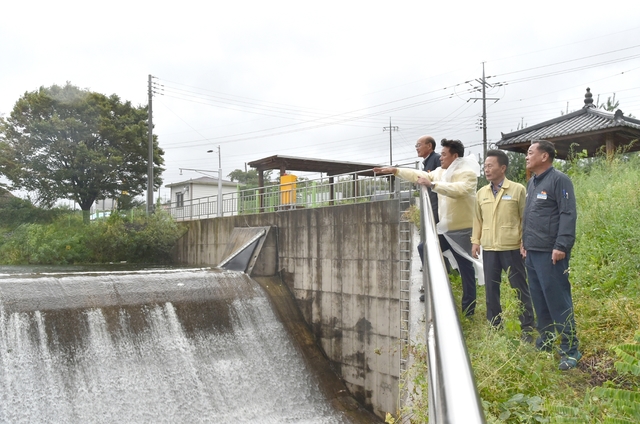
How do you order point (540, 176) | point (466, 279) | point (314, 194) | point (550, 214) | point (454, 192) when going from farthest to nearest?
point (314, 194) → point (466, 279) → point (454, 192) → point (540, 176) → point (550, 214)

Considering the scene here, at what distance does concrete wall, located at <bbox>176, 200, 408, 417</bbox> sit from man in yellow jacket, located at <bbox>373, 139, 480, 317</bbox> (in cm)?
298

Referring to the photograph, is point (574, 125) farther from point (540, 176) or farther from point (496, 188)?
point (540, 176)

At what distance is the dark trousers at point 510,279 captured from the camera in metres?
4.23

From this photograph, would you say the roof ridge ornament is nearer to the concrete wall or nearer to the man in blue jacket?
the concrete wall

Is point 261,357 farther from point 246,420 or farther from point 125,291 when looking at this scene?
point 125,291

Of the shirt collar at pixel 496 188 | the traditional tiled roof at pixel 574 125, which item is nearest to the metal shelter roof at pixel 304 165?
the traditional tiled roof at pixel 574 125

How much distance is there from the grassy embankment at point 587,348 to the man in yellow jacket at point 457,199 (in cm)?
51

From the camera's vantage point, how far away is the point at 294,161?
51.5 feet

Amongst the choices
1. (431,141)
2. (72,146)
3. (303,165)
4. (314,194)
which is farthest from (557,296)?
(72,146)

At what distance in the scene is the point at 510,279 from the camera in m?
4.29

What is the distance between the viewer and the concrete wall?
8.80 meters

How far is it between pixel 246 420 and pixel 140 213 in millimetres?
16061

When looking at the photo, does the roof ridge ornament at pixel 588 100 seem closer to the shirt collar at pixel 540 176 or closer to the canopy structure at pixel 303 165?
the canopy structure at pixel 303 165

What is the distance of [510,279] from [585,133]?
8.20 m
